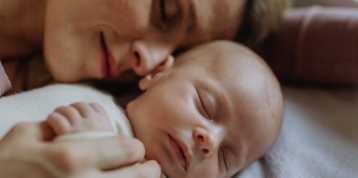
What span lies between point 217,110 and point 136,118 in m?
0.23

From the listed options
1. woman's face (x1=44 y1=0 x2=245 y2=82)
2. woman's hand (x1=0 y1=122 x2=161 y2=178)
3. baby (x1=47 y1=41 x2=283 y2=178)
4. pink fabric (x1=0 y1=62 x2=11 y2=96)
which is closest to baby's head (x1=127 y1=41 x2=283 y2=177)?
baby (x1=47 y1=41 x2=283 y2=178)

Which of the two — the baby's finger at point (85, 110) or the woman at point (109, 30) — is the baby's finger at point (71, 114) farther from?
the woman at point (109, 30)

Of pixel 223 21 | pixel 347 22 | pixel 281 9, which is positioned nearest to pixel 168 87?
pixel 223 21

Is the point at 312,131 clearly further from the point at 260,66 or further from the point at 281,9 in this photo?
the point at 281,9

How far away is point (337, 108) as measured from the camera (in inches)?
53.1

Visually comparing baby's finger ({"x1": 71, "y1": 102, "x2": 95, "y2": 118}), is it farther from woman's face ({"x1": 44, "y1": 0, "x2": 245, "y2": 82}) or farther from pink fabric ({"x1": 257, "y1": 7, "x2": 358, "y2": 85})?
pink fabric ({"x1": 257, "y1": 7, "x2": 358, "y2": 85})

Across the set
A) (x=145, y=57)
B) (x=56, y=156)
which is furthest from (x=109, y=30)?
(x=56, y=156)

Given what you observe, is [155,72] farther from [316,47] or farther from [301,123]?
[316,47]

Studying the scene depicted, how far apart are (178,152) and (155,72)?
0.35 meters

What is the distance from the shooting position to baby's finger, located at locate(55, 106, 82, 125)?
67cm

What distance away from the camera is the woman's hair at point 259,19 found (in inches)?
49.1

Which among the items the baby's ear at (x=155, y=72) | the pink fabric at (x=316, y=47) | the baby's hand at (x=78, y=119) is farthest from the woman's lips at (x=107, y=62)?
the pink fabric at (x=316, y=47)

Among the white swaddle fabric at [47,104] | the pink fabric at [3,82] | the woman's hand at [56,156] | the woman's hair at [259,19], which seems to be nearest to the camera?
the woman's hand at [56,156]

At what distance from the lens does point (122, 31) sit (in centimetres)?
98
